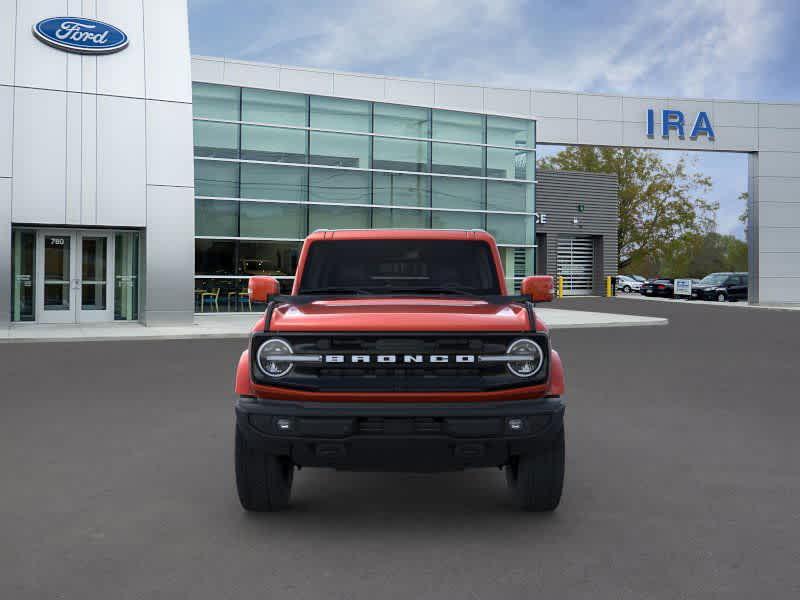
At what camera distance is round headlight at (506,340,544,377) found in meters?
4.85

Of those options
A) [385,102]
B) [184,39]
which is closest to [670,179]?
[385,102]

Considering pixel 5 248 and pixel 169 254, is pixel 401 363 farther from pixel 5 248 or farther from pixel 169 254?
pixel 5 248

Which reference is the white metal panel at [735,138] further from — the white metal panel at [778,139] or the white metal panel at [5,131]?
the white metal panel at [5,131]

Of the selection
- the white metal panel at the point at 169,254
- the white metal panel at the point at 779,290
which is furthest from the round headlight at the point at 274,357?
the white metal panel at the point at 779,290

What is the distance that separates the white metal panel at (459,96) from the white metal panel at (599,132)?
528 centimetres

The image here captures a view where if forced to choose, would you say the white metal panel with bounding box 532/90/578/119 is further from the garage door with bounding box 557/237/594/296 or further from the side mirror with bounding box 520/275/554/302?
the side mirror with bounding box 520/275/554/302

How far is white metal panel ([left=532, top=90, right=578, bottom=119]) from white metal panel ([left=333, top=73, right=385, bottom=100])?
755 centimetres

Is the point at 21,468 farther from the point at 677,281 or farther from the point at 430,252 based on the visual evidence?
the point at 677,281

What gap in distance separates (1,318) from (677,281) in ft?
133

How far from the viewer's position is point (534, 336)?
16.0 ft

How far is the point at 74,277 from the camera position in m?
24.1

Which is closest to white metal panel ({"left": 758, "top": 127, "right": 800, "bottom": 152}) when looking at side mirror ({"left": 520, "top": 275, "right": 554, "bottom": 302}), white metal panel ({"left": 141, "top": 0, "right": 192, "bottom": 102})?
white metal panel ({"left": 141, "top": 0, "right": 192, "bottom": 102})

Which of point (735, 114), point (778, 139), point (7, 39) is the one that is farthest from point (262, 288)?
point (778, 139)

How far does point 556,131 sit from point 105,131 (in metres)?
22.7
